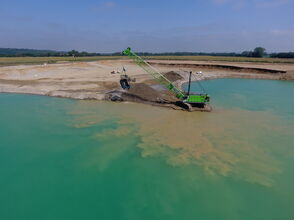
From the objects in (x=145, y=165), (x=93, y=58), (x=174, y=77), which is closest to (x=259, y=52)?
(x=93, y=58)

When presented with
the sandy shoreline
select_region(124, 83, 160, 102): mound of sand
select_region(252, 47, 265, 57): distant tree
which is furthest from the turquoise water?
select_region(252, 47, 265, 57): distant tree

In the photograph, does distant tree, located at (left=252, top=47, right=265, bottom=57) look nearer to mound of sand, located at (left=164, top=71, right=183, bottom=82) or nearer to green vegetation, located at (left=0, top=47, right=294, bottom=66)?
green vegetation, located at (left=0, top=47, right=294, bottom=66)

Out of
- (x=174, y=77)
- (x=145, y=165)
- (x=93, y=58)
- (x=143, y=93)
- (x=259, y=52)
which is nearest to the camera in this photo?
(x=145, y=165)

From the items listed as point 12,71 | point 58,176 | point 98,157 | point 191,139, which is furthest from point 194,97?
point 12,71

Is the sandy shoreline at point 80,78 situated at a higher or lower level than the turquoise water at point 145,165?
higher

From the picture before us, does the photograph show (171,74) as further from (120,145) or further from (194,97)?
(120,145)

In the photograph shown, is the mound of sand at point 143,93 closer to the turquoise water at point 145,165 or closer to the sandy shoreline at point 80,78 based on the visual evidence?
the sandy shoreline at point 80,78

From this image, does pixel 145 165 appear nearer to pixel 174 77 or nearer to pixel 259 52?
pixel 174 77

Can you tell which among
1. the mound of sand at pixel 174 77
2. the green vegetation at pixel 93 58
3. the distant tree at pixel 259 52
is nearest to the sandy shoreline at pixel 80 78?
the mound of sand at pixel 174 77

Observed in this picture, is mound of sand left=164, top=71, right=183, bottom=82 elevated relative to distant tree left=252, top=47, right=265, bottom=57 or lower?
lower
